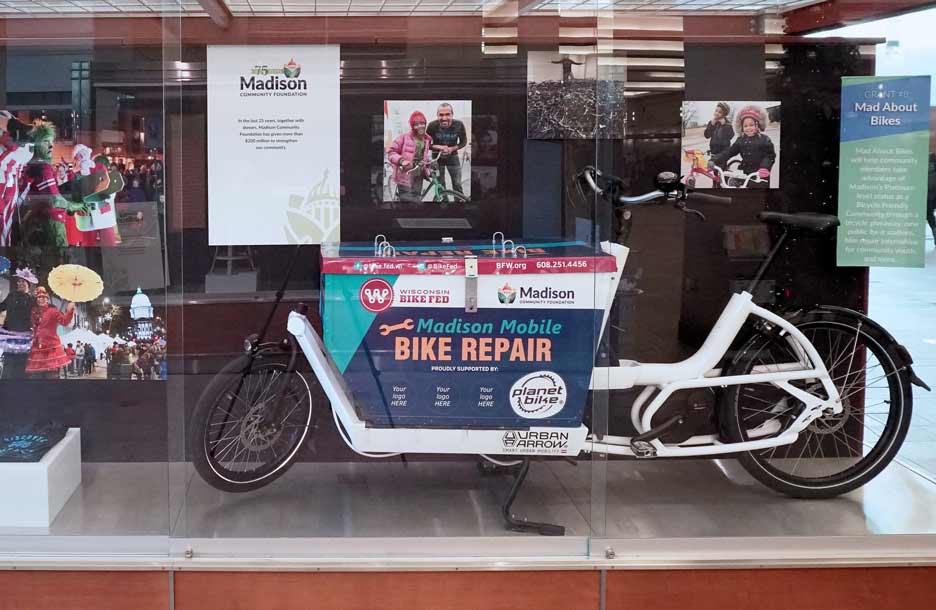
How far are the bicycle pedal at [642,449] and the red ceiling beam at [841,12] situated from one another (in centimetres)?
161

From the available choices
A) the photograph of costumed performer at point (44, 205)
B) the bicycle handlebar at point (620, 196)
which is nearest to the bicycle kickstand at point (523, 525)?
the bicycle handlebar at point (620, 196)

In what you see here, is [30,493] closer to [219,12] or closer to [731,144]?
[219,12]

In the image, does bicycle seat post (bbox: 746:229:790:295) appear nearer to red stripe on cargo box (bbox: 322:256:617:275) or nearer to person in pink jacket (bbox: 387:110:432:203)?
red stripe on cargo box (bbox: 322:256:617:275)

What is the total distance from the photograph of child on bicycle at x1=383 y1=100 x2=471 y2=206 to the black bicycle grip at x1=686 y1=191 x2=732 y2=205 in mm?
818

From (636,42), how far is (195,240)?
66.2 inches

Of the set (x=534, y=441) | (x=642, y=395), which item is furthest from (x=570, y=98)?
(x=534, y=441)

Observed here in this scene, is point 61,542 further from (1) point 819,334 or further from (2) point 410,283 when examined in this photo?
(1) point 819,334

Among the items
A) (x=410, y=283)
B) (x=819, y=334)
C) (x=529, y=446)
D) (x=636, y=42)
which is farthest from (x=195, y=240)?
(x=819, y=334)

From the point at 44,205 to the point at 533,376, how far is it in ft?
6.02

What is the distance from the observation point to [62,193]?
12.0ft

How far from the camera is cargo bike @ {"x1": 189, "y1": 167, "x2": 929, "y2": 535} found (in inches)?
130

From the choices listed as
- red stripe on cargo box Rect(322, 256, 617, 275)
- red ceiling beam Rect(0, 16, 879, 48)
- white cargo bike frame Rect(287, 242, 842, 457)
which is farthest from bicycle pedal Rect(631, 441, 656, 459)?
red ceiling beam Rect(0, 16, 879, 48)

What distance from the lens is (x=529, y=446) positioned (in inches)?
134

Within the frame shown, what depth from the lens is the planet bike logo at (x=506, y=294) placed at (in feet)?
10.8
